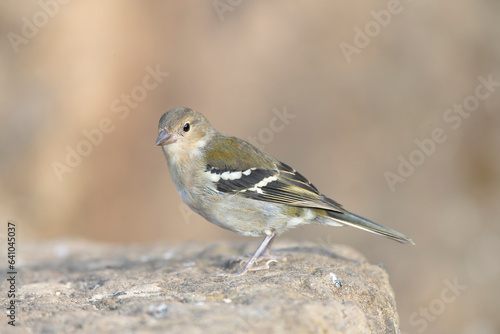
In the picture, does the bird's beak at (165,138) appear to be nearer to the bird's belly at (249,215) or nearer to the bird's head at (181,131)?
the bird's head at (181,131)

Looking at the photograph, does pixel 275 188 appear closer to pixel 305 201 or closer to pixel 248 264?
pixel 305 201

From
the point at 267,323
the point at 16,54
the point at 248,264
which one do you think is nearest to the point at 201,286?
the point at 248,264

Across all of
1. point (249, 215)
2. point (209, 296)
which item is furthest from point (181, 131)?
point (209, 296)

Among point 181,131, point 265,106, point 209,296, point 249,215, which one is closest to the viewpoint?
point 209,296

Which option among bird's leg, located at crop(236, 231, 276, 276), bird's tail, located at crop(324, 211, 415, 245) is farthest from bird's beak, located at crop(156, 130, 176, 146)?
bird's tail, located at crop(324, 211, 415, 245)

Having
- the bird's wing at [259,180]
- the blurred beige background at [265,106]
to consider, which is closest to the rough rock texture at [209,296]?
the bird's wing at [259,180]

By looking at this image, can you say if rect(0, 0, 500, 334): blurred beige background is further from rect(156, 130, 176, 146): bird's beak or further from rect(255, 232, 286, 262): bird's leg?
rect(156, 130, 176, 146): bird's beak

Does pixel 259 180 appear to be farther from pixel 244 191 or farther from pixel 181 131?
pixel 181 131
